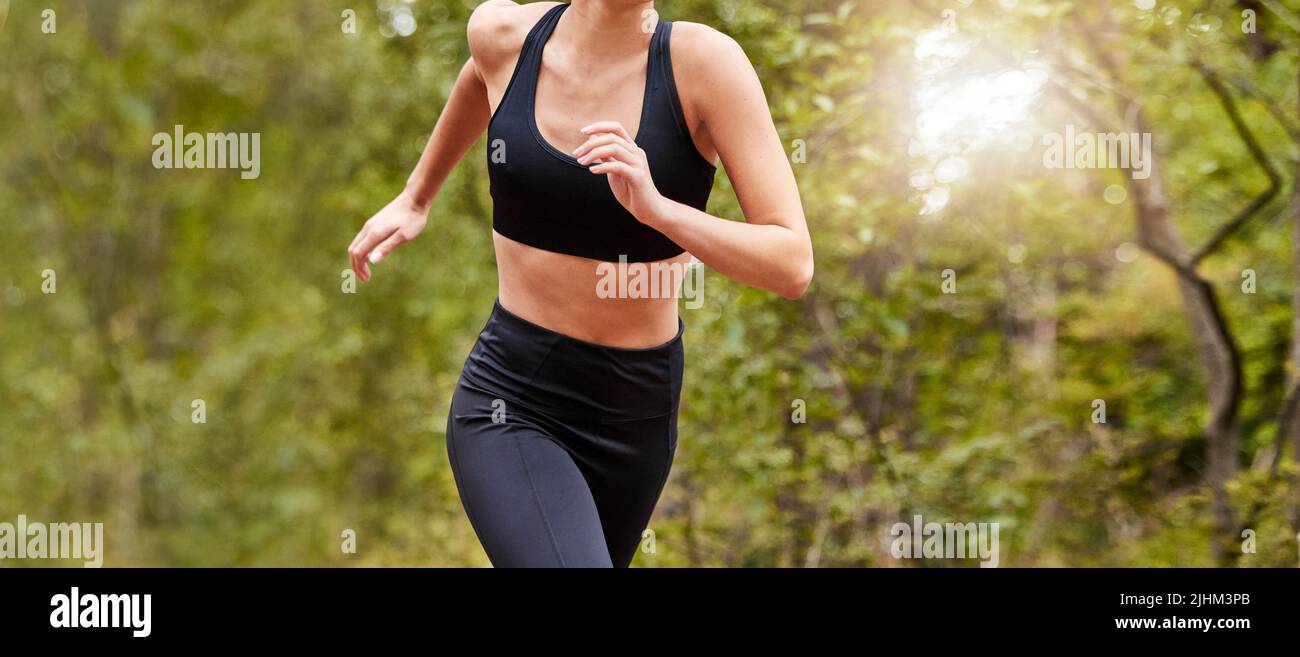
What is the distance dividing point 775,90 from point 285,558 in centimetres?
930

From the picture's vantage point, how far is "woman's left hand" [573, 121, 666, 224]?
5.58 feet

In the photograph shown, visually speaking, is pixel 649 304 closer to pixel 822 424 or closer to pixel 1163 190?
pixel 822 424

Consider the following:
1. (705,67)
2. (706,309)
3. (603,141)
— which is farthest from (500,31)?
(706,309)

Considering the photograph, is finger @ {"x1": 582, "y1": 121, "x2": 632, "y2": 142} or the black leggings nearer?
finger @ {"x1": 582, "y1": 121, "x2": 632, "y2": 142}

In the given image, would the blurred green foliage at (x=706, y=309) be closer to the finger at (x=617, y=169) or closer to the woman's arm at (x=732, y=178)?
the woman's arm at (x=732, y=178)

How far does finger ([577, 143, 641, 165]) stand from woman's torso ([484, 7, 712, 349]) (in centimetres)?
22

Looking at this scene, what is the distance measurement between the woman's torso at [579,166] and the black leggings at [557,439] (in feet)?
0.13

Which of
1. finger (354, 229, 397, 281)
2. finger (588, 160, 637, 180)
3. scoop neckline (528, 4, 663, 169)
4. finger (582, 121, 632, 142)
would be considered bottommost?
finger (354, 229, 397, 281)

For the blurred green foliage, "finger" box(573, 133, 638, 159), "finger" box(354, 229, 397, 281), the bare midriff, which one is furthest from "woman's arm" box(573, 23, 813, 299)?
the blurred green foliage

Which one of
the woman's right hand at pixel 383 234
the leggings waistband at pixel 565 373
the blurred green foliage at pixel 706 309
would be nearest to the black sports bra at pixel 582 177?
the leggings waistband at pixel 565 373

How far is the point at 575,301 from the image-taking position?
6.76 ft

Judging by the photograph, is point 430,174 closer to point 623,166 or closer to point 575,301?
point 575,301

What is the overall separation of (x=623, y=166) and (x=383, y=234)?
0.71 m

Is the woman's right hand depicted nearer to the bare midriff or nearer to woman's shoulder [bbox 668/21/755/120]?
the bare midriff
